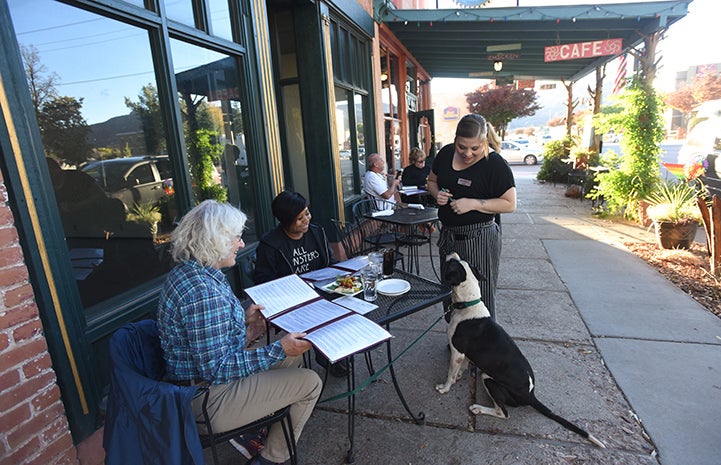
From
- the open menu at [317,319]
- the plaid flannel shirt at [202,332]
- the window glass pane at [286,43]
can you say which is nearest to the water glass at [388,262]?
the open menu at [317,319]

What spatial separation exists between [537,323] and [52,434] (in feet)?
11.7

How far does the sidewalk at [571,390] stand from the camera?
7.11 feet

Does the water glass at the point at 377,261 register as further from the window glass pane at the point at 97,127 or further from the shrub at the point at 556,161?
the shrub at the point at 556,161

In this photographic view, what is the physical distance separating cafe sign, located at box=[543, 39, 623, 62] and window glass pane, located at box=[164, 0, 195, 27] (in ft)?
24.1

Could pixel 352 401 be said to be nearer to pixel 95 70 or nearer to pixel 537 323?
pixel 537 323

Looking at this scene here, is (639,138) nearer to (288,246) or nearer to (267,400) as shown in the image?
(288,246)

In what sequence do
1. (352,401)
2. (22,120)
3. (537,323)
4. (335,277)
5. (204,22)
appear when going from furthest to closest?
(537,323) < (204,22) < (335,277) < (352,401) < (22,120)

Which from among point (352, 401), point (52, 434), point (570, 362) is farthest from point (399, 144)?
point (52, 434)

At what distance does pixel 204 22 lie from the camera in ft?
9.98

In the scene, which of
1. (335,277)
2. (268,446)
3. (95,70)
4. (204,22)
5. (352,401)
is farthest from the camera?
(204,22)

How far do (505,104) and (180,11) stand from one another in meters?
25.8

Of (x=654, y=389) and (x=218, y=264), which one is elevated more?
(x=218, y=264)

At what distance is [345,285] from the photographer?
Answer: 90.1 inches

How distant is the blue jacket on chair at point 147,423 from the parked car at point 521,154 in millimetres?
23347
